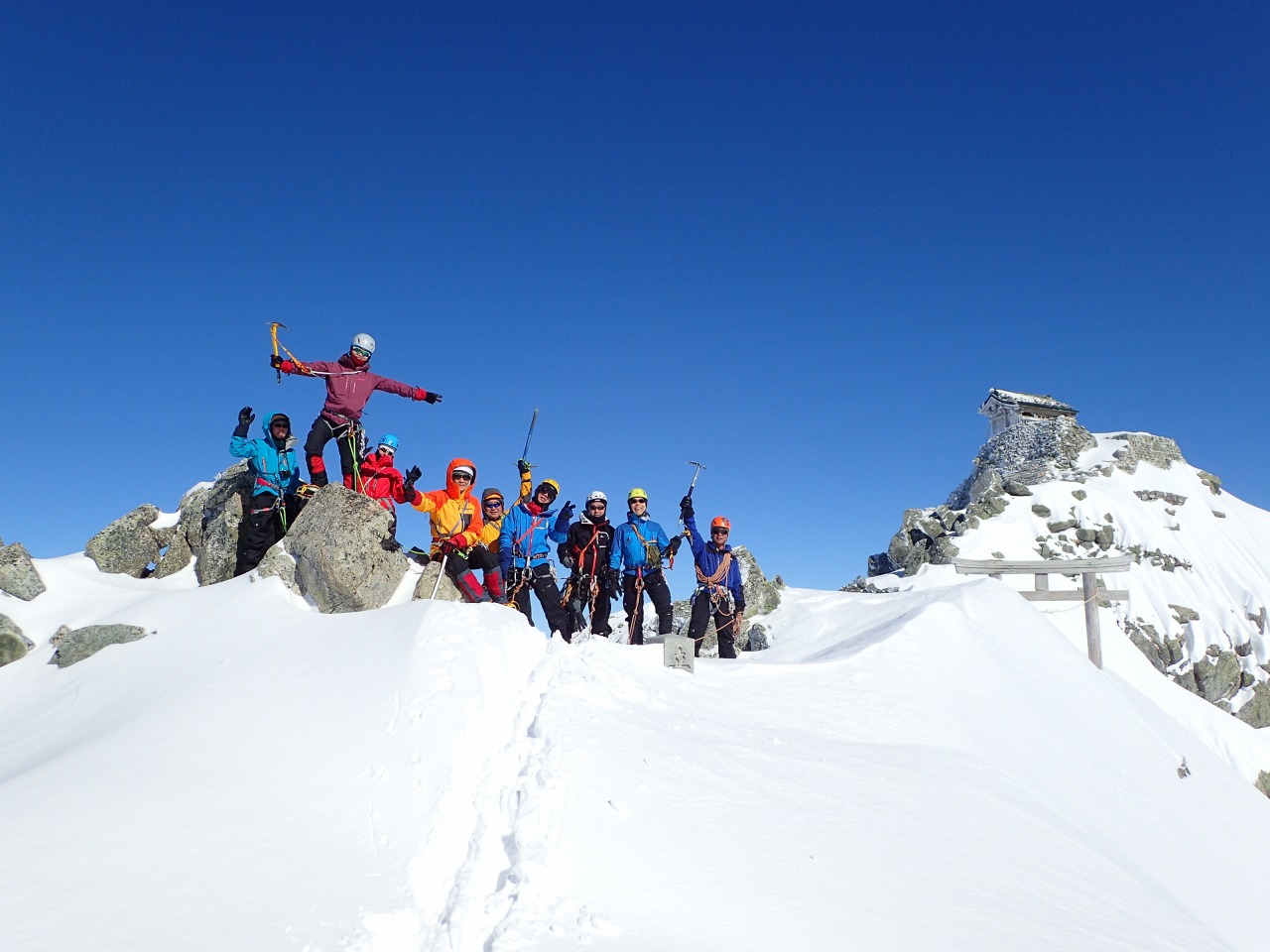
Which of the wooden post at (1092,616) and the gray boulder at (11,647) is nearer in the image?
the gray boulder at (11,647)

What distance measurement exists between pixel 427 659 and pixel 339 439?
17.0ft

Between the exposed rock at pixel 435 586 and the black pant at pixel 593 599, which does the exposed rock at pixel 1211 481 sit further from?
the exposed rock at pixel 435 586

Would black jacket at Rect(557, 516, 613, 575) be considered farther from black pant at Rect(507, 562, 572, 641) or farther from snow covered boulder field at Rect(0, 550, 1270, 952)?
snow covered boulder field at Rect(0, 550, 1270, 952)

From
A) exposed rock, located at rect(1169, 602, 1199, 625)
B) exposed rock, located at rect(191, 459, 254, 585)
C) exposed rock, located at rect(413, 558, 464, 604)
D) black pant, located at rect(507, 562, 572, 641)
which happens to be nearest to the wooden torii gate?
black pant, located at rect(507, 562, 572, 641)

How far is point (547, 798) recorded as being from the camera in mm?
4562

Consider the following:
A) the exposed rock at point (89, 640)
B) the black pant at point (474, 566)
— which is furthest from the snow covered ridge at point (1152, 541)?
the exposed rock at point (89, 640)

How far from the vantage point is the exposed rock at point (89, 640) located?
786cm

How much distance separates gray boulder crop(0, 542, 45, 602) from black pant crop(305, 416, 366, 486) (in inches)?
143

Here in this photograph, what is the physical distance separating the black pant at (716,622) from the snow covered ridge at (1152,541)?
17396 mm

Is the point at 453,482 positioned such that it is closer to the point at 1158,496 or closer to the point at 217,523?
the point at 217,523

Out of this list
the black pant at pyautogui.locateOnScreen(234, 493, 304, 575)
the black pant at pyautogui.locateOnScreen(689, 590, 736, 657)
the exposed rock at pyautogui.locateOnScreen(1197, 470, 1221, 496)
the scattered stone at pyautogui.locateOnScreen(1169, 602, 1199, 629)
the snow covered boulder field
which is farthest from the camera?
the exposed rock at pyautogui.locateOnScreen(1197, 470, 1221, 496)

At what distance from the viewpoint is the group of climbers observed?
9.70 meters

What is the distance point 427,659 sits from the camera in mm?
6258

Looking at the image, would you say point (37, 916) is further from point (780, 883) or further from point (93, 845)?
point (780, 883)
